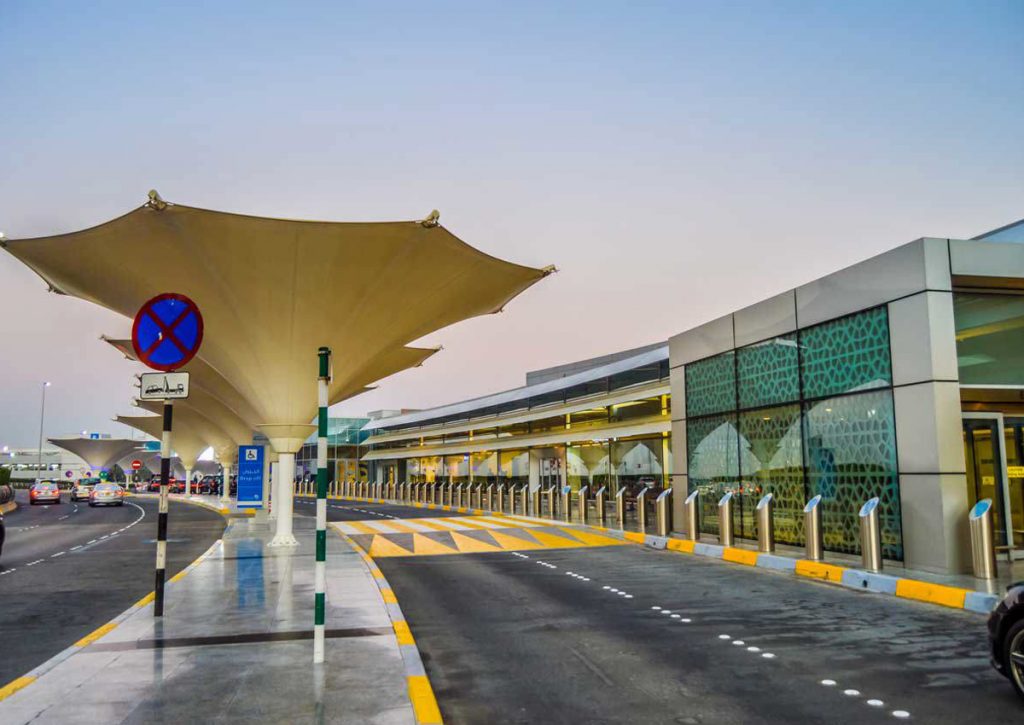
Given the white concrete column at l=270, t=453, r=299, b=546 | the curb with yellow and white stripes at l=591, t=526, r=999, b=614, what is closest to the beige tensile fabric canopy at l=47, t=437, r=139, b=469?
the white concrete column at l=270, t=453, r=299, b=546

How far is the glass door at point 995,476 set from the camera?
12.8 metres

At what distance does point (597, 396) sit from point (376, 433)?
139ft

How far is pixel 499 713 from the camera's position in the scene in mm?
5582

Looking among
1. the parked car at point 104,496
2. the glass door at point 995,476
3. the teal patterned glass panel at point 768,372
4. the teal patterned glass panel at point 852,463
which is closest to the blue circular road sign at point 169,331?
the teal patterned glass panel at point 852,463

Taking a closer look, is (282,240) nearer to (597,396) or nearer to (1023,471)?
(1023,471)

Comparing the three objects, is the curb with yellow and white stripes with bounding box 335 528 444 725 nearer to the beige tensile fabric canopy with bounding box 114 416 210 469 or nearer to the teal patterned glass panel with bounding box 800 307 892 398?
the teal patterned glass panel with bounding box 800 307 892 398

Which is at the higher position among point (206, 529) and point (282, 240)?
point (282, 240)

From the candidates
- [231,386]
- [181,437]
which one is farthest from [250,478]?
[181,437]

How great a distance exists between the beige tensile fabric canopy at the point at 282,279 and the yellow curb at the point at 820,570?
7.83 meters

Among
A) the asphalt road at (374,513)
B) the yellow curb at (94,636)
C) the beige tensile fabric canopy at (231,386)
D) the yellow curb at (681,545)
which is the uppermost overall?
the beige tensile fabric canopy at (231,386)

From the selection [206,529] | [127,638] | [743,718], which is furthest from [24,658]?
[206,529]

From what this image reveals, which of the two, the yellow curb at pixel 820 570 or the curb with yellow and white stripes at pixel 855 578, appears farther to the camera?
the yellow curb at pixel 820 570

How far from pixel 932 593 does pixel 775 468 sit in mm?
6207

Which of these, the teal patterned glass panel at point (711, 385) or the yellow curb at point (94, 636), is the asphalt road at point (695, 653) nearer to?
the yellow curb at point (94, 636)
